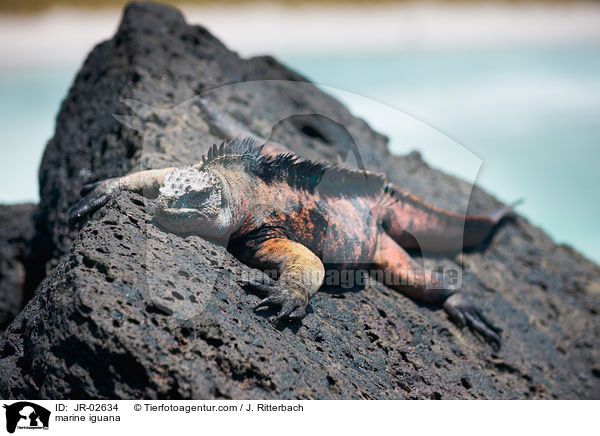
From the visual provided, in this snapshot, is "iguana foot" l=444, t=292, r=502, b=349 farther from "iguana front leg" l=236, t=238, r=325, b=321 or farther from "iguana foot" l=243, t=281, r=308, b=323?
"iguana foot" l=243, t=281, r=308, b=323

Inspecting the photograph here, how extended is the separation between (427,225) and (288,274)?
2372 mm

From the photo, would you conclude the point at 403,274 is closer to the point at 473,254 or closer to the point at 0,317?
the point at 473,254

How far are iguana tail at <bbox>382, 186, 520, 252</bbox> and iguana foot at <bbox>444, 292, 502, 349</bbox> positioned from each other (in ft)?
2.51

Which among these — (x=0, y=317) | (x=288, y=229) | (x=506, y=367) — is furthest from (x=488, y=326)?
(x=0, y=317)

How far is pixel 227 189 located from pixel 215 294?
66 cm

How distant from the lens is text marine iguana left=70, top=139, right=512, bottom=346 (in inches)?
105

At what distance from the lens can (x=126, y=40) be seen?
5.15 meters

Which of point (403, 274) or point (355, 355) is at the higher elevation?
point (403, 274)
